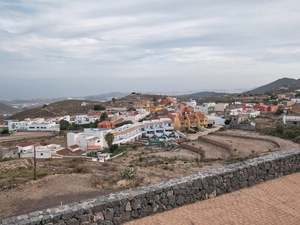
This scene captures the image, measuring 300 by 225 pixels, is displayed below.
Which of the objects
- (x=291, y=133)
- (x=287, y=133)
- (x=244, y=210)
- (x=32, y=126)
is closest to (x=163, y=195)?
(x=244, y=210)

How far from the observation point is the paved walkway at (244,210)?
4660mm

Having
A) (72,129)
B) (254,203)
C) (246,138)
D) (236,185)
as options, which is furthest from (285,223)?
(72,129)

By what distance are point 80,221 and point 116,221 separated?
0.60 m

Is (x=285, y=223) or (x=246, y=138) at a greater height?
(x=285, y=223)

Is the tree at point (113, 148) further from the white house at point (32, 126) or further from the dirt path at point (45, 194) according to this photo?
the white house at point (32, 126)

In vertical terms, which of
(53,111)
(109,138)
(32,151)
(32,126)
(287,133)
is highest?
(287,133)

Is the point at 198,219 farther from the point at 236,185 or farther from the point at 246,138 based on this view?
the point at 246,138

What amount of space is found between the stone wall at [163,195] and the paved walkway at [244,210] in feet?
0.47

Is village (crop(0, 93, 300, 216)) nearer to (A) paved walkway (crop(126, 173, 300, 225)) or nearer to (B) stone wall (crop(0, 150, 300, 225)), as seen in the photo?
(B) stone wall (crop(0, 150, 300, 225))

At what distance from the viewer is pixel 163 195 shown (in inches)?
195

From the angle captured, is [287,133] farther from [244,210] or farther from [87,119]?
[87,119]

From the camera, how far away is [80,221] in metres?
4.19

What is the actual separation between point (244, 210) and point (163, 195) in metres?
1.47

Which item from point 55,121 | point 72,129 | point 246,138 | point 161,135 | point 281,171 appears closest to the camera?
point 281,171
